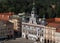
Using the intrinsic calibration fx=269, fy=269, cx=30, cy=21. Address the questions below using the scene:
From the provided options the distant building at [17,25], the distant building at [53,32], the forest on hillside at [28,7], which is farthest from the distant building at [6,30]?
the forest on hillside at [28,7]

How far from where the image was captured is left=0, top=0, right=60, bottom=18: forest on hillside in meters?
50.1

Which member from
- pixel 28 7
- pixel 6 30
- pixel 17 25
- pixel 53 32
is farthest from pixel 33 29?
pixel 28 7

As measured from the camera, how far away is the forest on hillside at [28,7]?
50.1 m

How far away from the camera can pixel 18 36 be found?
41.3 meters

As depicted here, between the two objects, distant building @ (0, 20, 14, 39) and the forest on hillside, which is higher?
the forest on hillside

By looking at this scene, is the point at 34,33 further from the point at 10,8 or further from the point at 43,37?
the point at 10,8

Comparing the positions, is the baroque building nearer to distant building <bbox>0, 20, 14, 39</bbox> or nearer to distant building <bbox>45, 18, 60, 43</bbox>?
distant building <bbox>45, 18, 60, 43</bbox>

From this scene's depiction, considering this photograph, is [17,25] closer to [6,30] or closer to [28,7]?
[6,30]

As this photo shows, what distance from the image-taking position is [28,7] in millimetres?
55188

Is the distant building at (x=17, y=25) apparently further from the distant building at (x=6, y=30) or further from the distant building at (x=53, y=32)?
the distant building at (x=53, y=32)

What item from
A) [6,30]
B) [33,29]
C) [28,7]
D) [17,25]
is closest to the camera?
[33,29]

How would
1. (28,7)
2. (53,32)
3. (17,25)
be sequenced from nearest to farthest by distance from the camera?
(53,32) → (17,25) → (28,7)

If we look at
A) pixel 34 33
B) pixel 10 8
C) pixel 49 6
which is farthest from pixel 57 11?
pixel 34 33

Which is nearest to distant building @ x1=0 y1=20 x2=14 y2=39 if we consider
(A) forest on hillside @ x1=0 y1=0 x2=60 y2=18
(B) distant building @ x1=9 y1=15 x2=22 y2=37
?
(B) distant building @ x1=9 y1=15 x2=22 y2=37
